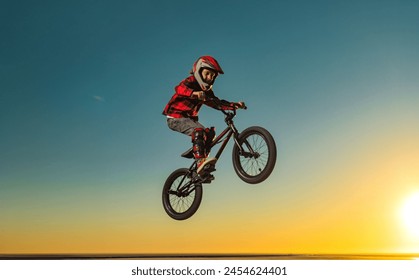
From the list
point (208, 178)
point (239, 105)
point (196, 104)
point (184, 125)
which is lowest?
point (208, 178)

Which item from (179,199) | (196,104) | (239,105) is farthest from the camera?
(179,199)

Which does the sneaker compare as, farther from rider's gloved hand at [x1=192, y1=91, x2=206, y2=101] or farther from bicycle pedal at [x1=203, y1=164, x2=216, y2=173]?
rider's gloved hand at [x1=192, y1=91, x2=206, y2=101]

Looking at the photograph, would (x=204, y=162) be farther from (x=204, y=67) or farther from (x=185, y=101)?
(x=204, y=67)

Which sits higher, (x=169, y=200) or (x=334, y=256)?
(x=169, y=200)

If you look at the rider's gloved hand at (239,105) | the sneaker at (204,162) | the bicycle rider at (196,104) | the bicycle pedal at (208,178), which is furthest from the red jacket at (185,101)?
the bicycle pedal at (208,178)

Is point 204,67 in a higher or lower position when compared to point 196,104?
higher

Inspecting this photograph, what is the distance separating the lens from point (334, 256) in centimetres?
710

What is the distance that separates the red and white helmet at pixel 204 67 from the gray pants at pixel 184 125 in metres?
0.48

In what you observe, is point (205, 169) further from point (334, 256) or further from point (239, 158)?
point (334, 256)

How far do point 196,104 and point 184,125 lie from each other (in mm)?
343

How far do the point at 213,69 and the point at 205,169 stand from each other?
1.29m

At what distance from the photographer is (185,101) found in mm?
6457

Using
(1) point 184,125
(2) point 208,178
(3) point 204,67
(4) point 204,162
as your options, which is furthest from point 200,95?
(2) point 208,178
